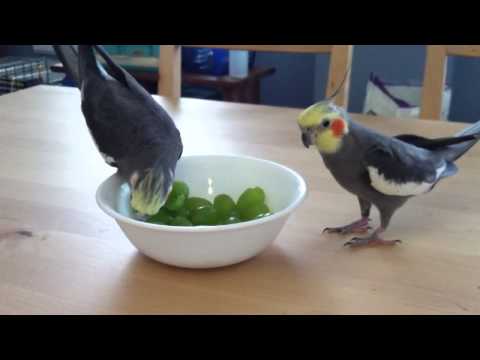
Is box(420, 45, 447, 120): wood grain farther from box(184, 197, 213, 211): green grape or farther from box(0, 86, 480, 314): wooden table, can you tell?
box(184, 197, 213, 211): green grape

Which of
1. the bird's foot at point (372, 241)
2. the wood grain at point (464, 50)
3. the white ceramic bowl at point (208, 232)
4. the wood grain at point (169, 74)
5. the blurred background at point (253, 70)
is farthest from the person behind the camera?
the blurred background at point (253, 70)

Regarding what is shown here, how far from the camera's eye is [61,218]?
28.6 inches

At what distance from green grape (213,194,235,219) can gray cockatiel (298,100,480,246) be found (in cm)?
11

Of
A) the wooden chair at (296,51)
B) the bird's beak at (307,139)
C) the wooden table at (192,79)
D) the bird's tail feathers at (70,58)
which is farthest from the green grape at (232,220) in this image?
the wooden table at (192,79)

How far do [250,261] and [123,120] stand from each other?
0.20 m

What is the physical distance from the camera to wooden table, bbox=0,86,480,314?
55 centimetres

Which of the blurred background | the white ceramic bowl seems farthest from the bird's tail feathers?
the blurred background

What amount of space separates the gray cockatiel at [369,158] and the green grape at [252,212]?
0.09 m

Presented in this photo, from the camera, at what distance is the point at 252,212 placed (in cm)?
63

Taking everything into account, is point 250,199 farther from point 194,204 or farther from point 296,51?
point 296,51

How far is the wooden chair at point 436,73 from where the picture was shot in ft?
3.83

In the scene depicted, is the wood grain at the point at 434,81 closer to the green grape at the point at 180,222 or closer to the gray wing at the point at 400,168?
the gray wing at the point at 400,168
